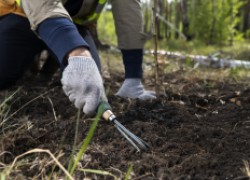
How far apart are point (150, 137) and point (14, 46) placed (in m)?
1.06

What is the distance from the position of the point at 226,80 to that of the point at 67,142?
147 cm

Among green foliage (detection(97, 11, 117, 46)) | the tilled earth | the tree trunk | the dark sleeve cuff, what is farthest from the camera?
green foliage (detection(97, 11, 117, 46))

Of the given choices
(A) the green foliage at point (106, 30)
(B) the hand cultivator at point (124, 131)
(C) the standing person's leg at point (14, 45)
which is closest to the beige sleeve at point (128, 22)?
(C) the standing person's leg at point (14, 45)

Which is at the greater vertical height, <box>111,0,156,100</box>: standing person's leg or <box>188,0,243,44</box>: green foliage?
<box>111,0,156,100</box>: standing person's leg

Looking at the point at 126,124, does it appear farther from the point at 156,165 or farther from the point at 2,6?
the point at 2,6

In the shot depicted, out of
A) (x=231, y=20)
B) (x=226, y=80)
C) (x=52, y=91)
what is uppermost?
(x=52, y=91)

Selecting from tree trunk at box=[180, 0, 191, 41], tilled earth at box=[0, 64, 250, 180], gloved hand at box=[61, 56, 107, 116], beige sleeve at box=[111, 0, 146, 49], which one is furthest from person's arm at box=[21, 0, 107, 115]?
tree trunk at box=[180, 0, 191, 41]

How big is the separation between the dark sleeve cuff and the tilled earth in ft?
0.94

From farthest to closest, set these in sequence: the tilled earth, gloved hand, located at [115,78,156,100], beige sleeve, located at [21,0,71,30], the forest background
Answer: the forest background → gloved hand, located at [115,78,156,100] → beige sleeve, located at [21,0,71,30] → the tilled earth

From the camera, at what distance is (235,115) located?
6.33 ft

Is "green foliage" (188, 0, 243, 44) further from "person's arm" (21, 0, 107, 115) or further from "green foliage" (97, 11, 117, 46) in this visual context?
"person's arm" (21, 0, 107, 115)

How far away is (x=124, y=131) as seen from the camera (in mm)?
1554

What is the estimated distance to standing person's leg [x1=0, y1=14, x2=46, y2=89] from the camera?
2354mm

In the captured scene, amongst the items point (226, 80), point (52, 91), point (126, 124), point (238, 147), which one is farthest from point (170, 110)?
point (226, 80)
